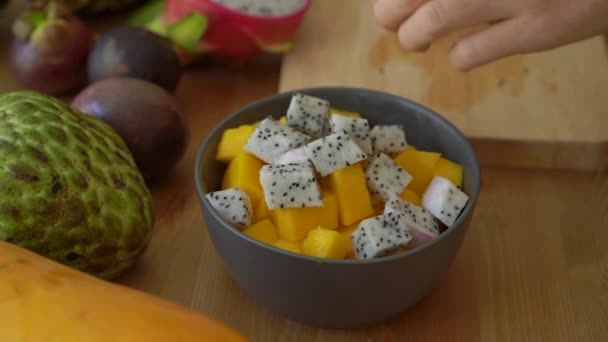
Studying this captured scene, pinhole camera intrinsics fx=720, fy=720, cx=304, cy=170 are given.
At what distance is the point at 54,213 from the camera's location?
2.57 ft

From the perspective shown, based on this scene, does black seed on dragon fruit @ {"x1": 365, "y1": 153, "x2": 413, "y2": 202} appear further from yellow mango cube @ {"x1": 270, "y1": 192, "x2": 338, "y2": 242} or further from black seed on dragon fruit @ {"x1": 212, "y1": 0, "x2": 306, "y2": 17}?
black seed on dragon fruit @ {"x1": 212, "y1": 0, "x2": 306, "y2": 17}

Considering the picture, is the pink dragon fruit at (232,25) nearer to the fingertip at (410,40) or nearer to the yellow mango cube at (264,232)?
the fingertip at (410,40)

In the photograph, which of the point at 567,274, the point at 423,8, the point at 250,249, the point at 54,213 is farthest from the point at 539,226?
the point at 54,213

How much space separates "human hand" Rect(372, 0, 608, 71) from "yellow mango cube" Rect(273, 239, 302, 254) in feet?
1.12

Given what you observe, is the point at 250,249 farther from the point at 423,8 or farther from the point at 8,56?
the point at 8,56

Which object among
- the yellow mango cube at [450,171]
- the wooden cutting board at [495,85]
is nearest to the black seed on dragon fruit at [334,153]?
the yellow mango cube at [450,171]

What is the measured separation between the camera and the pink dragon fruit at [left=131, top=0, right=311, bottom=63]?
1.26 m

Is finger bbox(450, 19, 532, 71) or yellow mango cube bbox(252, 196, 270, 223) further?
finger bbox(450, 19, 532, 71)

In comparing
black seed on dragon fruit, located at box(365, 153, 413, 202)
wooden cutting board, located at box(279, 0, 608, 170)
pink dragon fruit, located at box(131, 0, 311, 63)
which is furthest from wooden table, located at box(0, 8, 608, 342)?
pink dragon fruit, located at box(131, 0, 311, 63)

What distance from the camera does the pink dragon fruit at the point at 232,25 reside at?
1265 millimetres

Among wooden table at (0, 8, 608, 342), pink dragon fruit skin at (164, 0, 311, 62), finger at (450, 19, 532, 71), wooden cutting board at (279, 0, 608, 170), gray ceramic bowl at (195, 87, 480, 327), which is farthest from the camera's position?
pink dragon fruit skin at (164, 0, 311, 62)

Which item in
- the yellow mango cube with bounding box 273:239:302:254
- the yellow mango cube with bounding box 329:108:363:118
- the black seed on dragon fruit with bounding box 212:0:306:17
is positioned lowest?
the yellow mango cube with bounding box 273:239:302:254

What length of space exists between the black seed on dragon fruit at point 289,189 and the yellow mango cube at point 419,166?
151 mm

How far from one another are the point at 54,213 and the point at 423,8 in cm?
53
